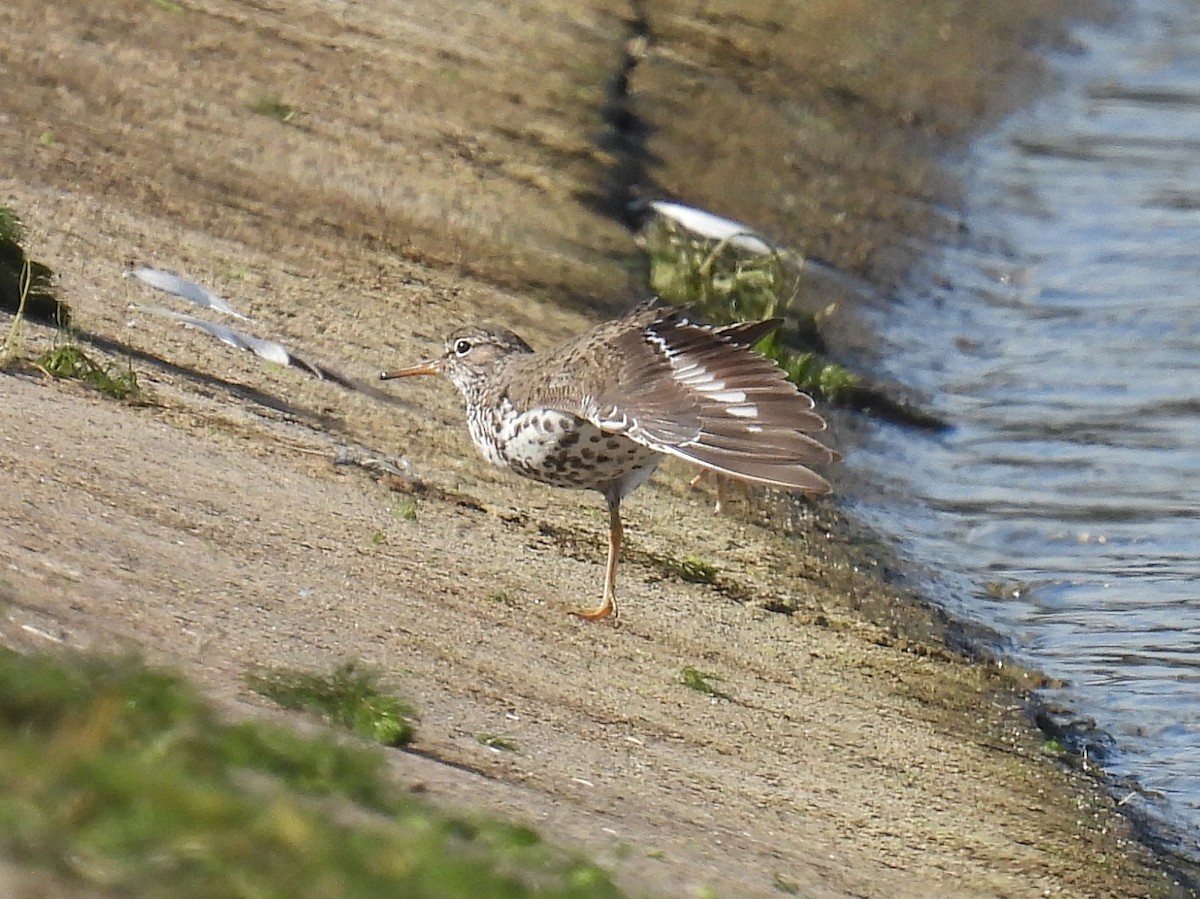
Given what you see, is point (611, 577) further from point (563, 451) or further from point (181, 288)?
point (181, 288)

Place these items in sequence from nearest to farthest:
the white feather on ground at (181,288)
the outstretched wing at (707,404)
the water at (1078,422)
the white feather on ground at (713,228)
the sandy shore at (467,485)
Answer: the sandy shore at (467,485)
the outstretched wing at (707,404)
the water at (1078,422)
the white feather on ground at (181,288)
the white feather on ground at (713,228)

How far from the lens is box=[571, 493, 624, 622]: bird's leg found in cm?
794

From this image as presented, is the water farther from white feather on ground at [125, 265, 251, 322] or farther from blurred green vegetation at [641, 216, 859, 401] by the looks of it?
white feather on ground at [125, 265, 251, 322]

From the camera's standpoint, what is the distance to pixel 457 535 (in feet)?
27.4

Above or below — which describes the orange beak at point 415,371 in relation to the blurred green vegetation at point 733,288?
below

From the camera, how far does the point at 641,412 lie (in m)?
7.49

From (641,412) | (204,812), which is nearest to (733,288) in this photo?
(641,412)

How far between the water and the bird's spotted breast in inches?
83.2

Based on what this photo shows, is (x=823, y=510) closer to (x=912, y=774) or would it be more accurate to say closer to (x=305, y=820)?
(x=912, y=774)

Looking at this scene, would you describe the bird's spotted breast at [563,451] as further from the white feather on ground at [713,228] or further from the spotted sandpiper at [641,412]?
the white feather on ground at [713,228]

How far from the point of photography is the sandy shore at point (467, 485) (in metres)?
6.19

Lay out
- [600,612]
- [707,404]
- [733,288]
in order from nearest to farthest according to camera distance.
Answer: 1. [707,404]
2. [600,612]
3. [733,288]

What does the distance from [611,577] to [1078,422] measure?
4907mm

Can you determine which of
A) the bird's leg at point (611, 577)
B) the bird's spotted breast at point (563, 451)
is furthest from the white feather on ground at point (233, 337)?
the bird's leg at point (611, 577)
